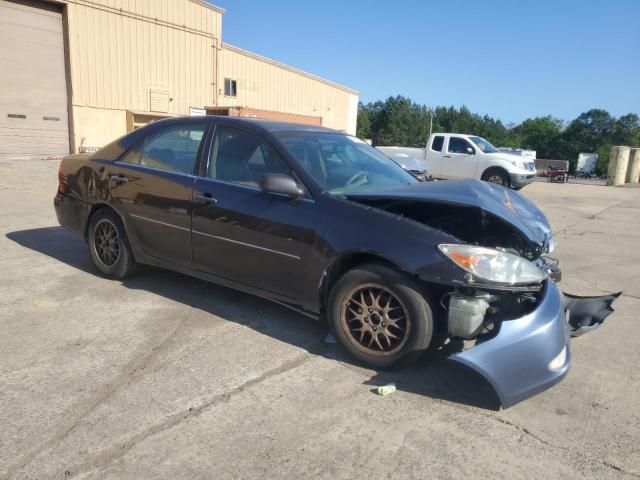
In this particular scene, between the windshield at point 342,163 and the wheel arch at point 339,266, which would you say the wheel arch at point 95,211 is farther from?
the wheel arch at point 339,266

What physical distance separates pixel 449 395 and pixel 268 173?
187 cm

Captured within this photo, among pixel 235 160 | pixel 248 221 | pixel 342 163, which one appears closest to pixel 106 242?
pixel 235 160

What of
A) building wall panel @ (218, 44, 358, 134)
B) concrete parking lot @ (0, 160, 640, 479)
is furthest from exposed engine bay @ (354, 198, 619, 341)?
building wall panel @ (218, 44, 358, 134)

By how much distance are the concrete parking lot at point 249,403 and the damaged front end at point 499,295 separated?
293mm

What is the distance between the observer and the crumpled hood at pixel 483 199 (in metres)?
3.18

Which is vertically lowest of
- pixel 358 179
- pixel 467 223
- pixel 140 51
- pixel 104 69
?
pixel 467 223

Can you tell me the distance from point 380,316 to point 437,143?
47.6 feet

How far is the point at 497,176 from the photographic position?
15.3 metres

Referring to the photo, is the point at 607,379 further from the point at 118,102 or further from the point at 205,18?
the point at 205,18

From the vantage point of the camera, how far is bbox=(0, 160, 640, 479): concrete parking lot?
2.30 meters

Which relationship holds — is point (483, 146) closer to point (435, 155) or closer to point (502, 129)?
point (435, 155)

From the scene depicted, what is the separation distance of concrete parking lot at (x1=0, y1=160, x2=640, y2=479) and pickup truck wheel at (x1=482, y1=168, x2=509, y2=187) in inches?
442

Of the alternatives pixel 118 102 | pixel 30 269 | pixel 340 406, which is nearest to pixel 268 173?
pixel 340 406

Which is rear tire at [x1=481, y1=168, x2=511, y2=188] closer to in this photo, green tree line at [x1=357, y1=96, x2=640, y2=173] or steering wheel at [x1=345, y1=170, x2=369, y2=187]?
steering wheel at [x1=345, y1=170, x2=369, y2=187]
